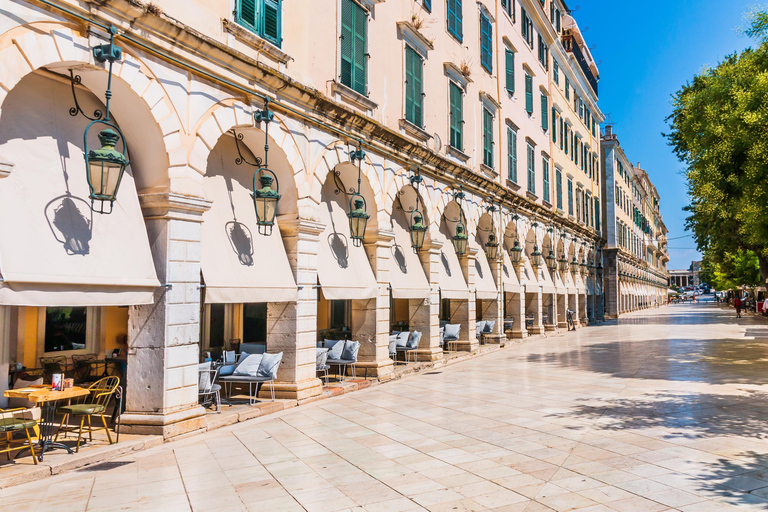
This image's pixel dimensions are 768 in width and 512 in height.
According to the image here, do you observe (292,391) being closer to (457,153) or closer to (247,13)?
(247,13)

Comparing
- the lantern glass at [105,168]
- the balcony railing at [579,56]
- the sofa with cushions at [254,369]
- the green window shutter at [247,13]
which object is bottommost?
the sofa with cushions at [254,369]

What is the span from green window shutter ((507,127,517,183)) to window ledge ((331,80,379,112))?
10301 mm

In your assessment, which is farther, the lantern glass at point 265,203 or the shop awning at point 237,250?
the lantern glass at point 265,203

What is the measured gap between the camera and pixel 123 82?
762 cm

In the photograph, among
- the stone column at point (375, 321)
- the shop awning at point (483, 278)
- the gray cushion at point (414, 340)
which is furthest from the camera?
the shop awning at point (483, 278)

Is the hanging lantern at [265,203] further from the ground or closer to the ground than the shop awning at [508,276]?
further from the ground

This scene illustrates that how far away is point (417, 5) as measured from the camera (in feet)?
50.0

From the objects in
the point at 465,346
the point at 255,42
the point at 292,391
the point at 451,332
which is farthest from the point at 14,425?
the point at 465,346

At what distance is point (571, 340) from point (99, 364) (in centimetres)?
1879

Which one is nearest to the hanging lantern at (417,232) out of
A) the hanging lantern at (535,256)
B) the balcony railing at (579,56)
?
the hanging lantern at (535,256)

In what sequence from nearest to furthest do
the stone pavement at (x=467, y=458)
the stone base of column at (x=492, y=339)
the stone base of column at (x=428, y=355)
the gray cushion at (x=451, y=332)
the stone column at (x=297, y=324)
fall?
the stone pavement at (x=467, y=458) → the stone column at (x=297, y=324) → the stone base of column at (x=428, y=355) → the gray cushion at (x=451, y=332) → the stone base of column at (x=492, y=339)

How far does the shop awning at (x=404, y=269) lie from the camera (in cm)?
1432

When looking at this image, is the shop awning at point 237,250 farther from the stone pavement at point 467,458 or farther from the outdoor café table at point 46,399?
the outdoor café table at point 46,399

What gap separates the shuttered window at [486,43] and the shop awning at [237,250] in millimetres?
12386
